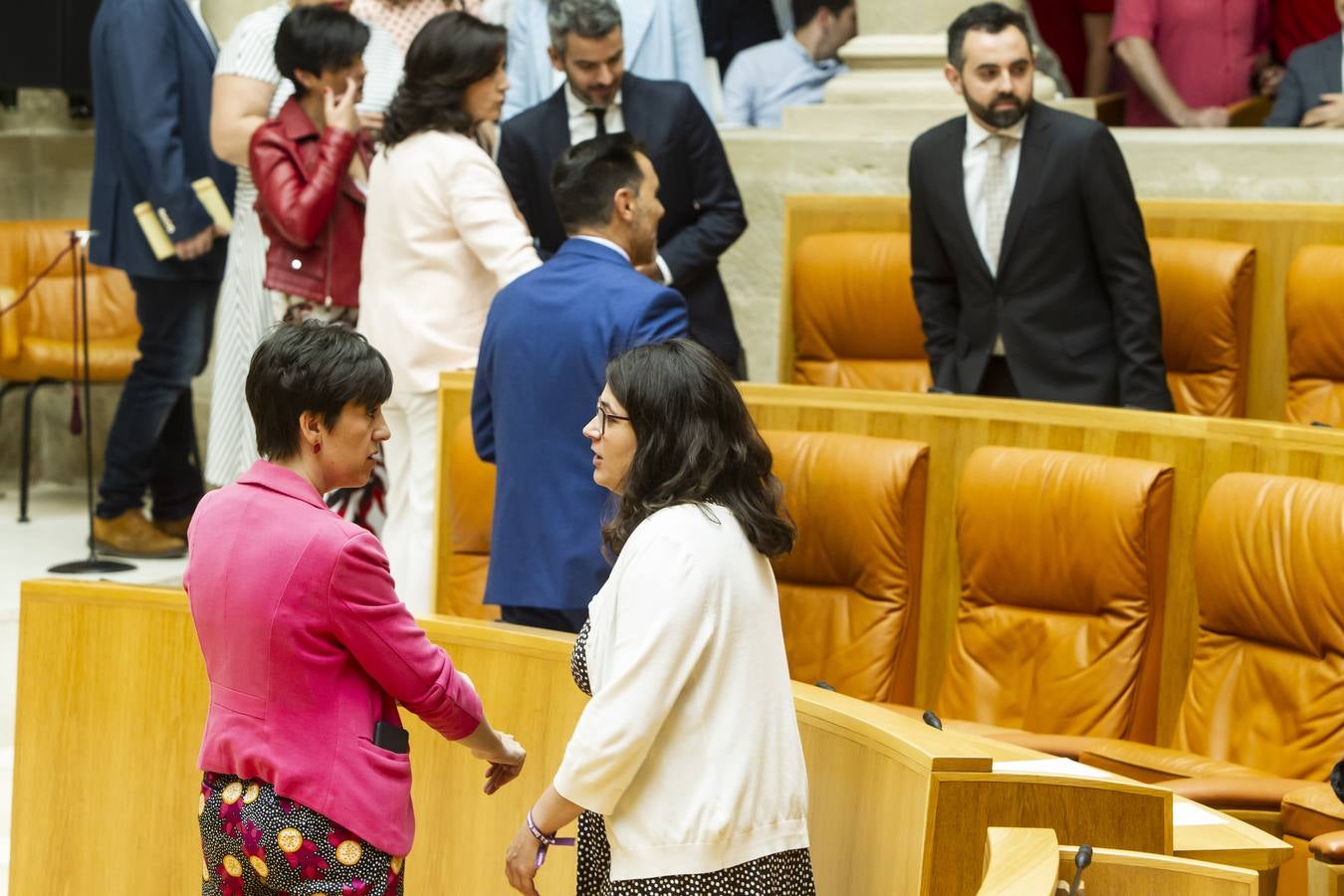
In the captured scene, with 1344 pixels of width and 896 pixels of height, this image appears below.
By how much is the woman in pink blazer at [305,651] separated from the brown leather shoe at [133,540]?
126 inches

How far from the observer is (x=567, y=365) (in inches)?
122

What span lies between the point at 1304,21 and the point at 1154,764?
3.49 meters

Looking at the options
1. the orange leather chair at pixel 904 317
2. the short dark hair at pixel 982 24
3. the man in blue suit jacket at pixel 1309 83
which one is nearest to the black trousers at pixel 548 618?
the short dark hair at pixel 982 24

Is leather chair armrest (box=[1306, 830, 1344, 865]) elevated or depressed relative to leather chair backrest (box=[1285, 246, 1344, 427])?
depressed

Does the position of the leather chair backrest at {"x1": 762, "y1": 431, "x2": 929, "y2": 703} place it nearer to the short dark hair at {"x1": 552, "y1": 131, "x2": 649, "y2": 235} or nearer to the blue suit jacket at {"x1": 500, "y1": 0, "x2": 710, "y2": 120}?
the short dark hair at {"x1": 552, "y1": 131, "x2": 649, "y2": 235}

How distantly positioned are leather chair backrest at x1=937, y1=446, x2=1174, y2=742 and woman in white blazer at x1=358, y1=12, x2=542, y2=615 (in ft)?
3.52

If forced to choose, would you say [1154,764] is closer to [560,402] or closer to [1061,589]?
[1061,589]

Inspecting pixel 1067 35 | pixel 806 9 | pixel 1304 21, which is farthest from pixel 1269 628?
pixel 1067 35

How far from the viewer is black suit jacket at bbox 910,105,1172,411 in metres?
3.94

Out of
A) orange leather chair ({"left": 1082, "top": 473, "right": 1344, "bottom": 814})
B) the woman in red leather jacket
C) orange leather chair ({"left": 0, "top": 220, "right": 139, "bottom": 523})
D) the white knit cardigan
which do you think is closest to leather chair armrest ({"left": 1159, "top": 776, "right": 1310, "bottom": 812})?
orange leather chair ({"left": 1082, "top": 473, "right": 1344, "bottom": 814})

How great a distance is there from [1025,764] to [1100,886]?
0.53 m

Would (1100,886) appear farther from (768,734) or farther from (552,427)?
(552,427)

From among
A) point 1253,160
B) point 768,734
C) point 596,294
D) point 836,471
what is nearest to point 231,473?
point 836,471

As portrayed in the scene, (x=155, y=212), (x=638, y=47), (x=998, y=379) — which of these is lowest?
(x=998, y=379)
